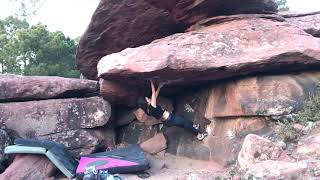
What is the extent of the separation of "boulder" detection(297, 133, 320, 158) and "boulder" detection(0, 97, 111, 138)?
14.5 ft

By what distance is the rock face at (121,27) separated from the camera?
7.61 metres

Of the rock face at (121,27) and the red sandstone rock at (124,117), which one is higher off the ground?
the rock face at (121,27)

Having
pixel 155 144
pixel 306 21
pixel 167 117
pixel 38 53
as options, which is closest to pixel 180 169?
pixel 167 117

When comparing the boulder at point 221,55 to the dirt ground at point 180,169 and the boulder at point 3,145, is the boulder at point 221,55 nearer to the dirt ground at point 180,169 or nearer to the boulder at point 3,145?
the dirt ground at point 180,169

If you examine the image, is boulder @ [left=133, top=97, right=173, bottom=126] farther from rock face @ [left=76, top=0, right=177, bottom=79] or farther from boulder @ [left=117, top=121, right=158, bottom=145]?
rock face @ [left=76, top=0, right=177, bottom=79]

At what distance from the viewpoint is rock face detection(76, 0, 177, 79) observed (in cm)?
761

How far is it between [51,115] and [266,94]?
14.7 feet

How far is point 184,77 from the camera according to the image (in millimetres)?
7391

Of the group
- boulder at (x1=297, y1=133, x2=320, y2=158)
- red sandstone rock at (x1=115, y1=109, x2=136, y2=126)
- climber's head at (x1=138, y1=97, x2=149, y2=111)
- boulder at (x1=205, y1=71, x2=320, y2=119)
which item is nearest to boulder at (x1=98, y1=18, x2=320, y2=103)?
boulder at (x1=205, y1=71, x2=320, y2=119)

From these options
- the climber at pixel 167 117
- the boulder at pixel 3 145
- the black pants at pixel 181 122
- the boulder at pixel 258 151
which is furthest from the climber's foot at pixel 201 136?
the boulder at pixel 3 145

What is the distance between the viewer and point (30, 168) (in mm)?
6738

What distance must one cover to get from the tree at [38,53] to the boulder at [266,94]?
7569 mm

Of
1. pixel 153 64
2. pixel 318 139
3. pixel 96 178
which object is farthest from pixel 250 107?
pixel 96 178

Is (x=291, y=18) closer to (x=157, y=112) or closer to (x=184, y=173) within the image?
(x=157, y=112)
